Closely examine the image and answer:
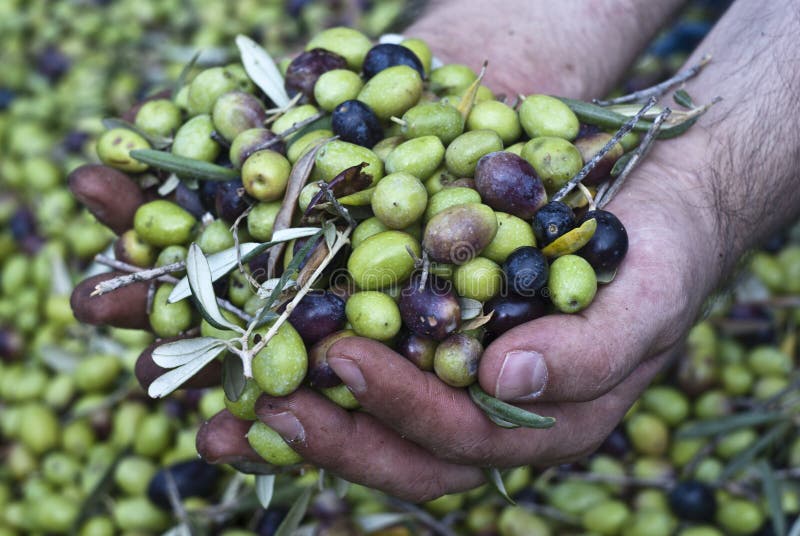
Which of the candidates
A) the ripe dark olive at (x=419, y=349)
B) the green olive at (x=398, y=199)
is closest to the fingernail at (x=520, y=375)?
the ripe dark olive at (x=419, y=349)

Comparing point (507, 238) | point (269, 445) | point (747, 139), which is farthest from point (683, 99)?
point (269, 445)

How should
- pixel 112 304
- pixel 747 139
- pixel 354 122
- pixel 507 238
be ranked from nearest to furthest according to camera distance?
pixel 507 238 → pixel 354 122 → pixel 112 304 → pixel 747 139

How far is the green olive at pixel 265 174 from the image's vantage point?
1979mm

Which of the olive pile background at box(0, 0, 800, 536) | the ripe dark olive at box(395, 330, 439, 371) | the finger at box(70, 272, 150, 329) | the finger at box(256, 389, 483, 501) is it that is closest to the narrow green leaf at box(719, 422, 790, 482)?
the olive pile background at box(0, 0, 800, 536)

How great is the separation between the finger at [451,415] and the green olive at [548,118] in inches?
31.1

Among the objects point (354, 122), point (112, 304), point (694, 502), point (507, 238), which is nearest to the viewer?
point (507, 238)

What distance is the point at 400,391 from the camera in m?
1.67

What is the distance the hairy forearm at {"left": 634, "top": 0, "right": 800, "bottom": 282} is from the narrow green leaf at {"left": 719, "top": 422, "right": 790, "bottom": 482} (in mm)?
867

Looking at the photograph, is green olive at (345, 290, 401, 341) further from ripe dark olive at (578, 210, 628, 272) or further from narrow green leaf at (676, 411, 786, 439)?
narrow green leaf at (676, 411, 786, 439)

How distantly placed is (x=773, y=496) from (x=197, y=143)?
2.51 meters

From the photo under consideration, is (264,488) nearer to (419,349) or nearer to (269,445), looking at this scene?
(269,445)

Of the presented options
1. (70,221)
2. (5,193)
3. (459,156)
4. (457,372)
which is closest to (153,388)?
(457,372)

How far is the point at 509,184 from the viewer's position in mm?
1845

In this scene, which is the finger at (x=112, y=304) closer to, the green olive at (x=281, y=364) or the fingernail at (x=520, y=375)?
the green olive at (x=281, y=364)
